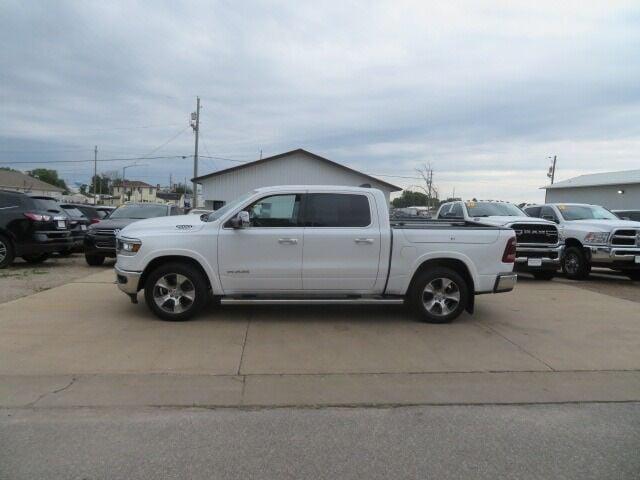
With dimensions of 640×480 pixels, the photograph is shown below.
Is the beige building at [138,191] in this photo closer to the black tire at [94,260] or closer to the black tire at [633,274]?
the black tire at [94,260]

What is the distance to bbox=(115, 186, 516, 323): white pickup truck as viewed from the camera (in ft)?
20.9

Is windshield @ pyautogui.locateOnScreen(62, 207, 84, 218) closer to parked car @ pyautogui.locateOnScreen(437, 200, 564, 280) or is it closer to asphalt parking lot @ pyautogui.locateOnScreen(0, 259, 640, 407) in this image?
asphalt parking lot @ pyautogui.locateOnScreen(0, 259, 640, 407)

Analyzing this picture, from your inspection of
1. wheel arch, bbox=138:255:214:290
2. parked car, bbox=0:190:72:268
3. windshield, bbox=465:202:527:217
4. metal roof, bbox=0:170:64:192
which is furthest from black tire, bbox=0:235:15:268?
metal roof, bbox=0:170:64:192

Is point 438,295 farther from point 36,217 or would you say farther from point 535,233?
point 36,217

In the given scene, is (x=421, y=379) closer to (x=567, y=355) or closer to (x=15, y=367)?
(x=567, y=355)

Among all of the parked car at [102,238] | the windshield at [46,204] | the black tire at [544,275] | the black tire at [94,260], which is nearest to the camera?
the windshield at [46,204]

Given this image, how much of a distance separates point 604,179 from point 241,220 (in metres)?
39.9

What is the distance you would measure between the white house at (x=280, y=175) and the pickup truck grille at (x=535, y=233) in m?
18.9

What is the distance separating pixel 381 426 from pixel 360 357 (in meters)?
1.60

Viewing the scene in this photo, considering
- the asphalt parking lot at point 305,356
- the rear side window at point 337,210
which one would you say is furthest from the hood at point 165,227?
the rear side window at point 337,210

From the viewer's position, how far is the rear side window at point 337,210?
21.6ft

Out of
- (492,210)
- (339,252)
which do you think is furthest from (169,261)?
(492,210)

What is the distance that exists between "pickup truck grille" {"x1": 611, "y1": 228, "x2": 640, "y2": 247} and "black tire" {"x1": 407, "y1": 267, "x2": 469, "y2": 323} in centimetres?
660

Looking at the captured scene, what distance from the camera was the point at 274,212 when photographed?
6555mm
